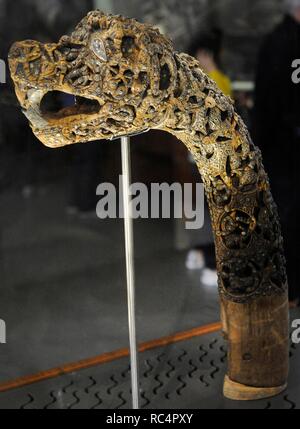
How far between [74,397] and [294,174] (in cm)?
132

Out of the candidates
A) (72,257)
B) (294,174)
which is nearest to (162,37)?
(294,174)

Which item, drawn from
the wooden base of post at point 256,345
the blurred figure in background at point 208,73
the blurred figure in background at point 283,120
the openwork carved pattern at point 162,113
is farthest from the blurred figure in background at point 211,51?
the wooden base of post at point 256,345

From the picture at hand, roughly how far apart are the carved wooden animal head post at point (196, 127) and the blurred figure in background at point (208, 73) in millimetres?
907

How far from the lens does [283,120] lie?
7.35 ft

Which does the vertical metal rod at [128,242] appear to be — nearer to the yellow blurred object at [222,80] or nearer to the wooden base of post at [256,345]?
the wooden base of post at [256,345]

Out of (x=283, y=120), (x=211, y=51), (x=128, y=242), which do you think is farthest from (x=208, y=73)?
(x=128, y=242)

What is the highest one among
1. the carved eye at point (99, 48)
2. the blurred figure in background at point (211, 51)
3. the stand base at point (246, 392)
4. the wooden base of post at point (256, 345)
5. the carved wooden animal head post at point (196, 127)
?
the blurred figure in background at point (211, 51)

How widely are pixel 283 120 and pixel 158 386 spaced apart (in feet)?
3.81

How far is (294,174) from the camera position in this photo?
7.81ft

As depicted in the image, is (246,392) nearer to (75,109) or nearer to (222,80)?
(75,109)

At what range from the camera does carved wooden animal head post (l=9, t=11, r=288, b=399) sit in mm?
1117

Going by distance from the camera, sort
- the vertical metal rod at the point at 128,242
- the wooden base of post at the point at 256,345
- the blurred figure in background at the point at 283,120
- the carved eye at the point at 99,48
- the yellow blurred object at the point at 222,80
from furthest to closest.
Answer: the yellow blurred object at the point at 222,80 → the blurred figure in background at the point at 283,120 → the wooden base of post at the point at 256,345 → the vertical metal rod at the point at 128,242 → the carved eye at the point at 99,48

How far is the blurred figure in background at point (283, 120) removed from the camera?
215cm

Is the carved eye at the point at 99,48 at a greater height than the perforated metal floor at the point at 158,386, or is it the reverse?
the carved eye at the point at 99,48
